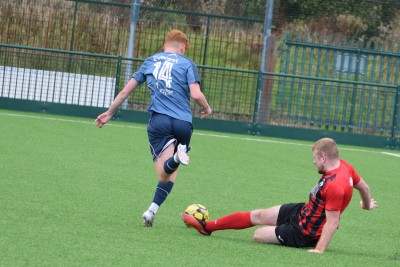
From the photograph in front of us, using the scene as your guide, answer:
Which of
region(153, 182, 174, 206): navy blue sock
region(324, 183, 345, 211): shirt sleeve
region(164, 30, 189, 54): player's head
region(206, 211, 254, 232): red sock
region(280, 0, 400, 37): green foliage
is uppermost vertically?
region(280, 0, 400, 37): green foliage

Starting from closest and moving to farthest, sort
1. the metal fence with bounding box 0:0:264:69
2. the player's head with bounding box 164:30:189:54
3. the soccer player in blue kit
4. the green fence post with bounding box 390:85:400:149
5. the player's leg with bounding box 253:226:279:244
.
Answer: the player's leg with bounding box 253:226:279:244, the soccer player in blue kit, the player's head with bounding box 164:30:189:54, the green fence post with bounding box 390:85:400:149, the metal fence with bounding box 0:0:264:69

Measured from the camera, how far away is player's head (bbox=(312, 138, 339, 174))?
24.6 feet

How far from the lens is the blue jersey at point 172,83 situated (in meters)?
8.36

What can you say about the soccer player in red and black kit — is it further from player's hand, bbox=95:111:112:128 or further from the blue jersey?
player's hand, bbox=95:111:112:128

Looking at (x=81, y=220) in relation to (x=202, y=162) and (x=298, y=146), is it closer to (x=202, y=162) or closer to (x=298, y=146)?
(x=202, y=162)

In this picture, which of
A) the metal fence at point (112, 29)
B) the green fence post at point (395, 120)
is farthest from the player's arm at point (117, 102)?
the metal fence at point (112, 29)

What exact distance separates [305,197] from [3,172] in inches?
133

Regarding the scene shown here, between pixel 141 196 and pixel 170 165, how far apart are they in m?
2.15

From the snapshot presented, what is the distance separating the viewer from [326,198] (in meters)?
7.43

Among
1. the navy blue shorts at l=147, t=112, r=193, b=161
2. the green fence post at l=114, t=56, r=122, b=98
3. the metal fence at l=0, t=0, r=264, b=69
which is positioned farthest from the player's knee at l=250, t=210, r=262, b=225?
the metal fence at l=0, t=0, r=264, b=69

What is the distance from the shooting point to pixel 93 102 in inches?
781

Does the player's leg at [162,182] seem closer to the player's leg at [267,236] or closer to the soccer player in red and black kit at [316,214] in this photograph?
the soccer player in red and black kit at [316,214]

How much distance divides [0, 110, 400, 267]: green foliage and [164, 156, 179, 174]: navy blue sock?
1.55ft

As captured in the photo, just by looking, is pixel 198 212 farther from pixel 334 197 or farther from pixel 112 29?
pixel 112 29
